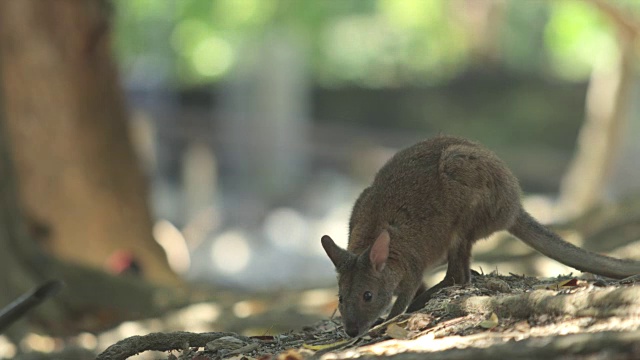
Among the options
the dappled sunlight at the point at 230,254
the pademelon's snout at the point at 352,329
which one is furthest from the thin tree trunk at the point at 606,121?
the pademelon's snout at the point at 352,329

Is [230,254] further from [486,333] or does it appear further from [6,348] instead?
[486,333]

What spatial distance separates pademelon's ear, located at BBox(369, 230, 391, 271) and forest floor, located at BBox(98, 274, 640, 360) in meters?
0.32

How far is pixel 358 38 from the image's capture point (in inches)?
1218

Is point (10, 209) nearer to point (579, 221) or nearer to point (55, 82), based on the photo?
point (55, 82)

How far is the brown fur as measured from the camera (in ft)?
17.9

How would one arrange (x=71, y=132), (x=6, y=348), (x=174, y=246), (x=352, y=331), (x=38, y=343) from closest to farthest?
(x=352, y=331)
(x=6, y=348)
(x=38, y=343)
(x=71, y=132)
(x=174, y=246)

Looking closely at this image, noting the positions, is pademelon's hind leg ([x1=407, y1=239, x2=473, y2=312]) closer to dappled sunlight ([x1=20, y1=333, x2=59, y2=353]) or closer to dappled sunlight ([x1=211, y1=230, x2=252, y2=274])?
dappled sunlight ([x1=20, y1=333, x2=59, y2=353])

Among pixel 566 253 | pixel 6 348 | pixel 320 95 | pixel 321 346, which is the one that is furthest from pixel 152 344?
pixel 320 95

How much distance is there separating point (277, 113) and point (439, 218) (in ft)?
70.9

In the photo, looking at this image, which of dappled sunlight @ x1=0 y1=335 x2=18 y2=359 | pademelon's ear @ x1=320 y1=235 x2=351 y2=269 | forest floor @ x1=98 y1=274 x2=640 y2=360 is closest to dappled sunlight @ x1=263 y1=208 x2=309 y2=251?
dappled sunlight @ x1=0 y1=335 x2=18 y2=359

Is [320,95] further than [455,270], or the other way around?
[320,95]

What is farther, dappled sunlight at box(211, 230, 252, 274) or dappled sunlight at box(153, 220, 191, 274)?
dappled sunlight at box(211, 230, 252, 274)

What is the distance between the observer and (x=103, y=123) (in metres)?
12.5

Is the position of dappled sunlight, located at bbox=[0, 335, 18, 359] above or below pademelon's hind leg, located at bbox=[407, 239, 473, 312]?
above
